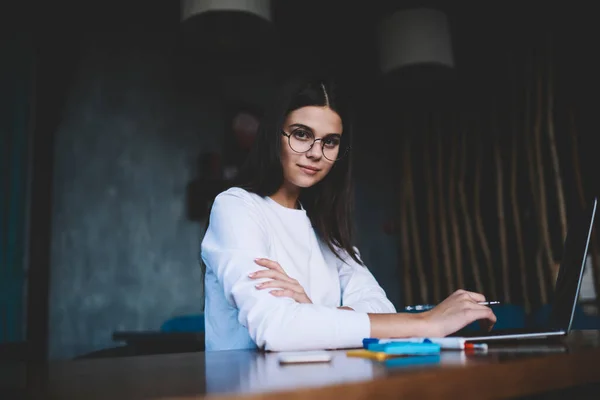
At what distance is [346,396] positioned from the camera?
487mm

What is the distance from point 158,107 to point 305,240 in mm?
1855

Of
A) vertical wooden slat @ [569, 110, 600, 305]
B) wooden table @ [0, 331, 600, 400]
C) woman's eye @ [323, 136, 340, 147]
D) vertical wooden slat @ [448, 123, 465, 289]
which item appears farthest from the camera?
vertical wooden slat @ [448, 123, 465, 289]

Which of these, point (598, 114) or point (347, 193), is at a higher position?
point (598, 114)

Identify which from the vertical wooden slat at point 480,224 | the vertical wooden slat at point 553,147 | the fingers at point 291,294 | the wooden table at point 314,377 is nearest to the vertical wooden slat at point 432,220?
the vertical wooden slat at point 480,224

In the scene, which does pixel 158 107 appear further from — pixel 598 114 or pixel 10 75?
pixel 598 114

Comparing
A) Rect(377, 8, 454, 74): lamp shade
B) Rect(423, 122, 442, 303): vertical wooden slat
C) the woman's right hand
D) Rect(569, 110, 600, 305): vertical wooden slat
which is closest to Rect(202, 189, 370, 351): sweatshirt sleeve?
the woman's right hand

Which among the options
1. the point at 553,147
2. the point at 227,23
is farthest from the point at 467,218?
the point at 227,23

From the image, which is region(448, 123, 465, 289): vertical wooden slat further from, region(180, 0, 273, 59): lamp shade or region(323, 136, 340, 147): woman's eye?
region(323, 136, 340, 147): woman's eye

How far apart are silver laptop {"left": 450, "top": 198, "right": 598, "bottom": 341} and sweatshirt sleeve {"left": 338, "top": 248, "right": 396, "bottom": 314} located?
37 centimetres

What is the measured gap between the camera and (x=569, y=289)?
1.07 m

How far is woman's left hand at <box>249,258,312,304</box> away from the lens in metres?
1.13

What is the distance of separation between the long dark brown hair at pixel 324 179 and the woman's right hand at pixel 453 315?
0.62 m

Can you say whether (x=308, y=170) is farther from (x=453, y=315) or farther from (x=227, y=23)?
(x=227, y=23)

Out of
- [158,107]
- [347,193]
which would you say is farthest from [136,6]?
[347,193]
